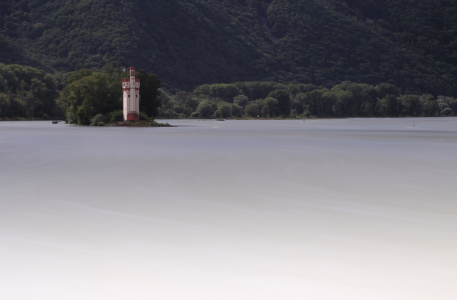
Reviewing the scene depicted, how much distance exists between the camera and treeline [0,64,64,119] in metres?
116

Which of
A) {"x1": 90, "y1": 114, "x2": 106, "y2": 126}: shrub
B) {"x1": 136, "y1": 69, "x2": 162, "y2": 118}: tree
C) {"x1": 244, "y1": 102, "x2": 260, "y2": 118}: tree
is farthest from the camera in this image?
{"x1": 244, "y1": 102, "x2": 260, "y2": 118}: tree

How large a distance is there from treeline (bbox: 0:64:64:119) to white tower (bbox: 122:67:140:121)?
3548cm

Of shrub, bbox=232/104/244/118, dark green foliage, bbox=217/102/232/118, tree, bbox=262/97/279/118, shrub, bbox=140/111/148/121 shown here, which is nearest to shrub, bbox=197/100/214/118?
dark green foliage, bbox=217/102/232/118

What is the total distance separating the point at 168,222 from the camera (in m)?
11.5

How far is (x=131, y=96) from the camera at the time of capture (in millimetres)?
86500

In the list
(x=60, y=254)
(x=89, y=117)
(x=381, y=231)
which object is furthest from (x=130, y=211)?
(x=89, y=117)

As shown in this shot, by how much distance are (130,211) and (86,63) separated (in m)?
174

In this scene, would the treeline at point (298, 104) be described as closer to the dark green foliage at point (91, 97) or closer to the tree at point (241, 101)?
the tree at point (241, 101)

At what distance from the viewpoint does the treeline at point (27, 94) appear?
115562mm

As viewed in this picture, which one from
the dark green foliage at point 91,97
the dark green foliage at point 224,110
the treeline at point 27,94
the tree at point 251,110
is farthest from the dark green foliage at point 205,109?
the dark green foliage at point 91,97

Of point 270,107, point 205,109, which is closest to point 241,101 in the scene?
point 270,107

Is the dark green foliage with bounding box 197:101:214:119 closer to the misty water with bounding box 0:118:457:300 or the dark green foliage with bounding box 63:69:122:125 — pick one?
the dark green foliage with bounding box 63:69:122:125

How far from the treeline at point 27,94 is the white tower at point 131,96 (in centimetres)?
3548

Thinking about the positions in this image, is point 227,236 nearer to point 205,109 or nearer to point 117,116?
point 117,116
